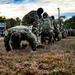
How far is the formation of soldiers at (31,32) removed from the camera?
1558cm

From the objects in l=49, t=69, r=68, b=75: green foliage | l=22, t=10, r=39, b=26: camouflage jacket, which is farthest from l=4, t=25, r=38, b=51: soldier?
l=49, t=69, r=68, b=75: green foliage

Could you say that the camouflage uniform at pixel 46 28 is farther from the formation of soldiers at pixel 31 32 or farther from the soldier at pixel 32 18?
the soldier at pixel 32 18

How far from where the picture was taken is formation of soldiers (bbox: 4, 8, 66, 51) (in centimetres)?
1558

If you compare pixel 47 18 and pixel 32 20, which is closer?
pixel 32 20

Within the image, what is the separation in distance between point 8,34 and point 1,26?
80968 mm

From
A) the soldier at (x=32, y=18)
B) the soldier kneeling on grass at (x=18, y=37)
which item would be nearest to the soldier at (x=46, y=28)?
the soldier at (x=32, y=18)

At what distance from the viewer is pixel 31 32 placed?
→ 632 inches

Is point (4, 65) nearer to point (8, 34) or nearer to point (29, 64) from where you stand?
point (29, 64)

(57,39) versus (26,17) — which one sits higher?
(26,17)

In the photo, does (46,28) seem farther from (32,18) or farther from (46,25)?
(32,18)

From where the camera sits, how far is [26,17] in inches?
755

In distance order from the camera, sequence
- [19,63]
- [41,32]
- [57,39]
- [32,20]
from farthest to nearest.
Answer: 1. [57,39]
2. [41,32]
3. [32,20]
4. [19,63]

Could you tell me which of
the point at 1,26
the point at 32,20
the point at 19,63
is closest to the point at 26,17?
the point at 32,20

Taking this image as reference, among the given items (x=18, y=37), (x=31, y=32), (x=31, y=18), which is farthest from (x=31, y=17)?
(x=18, y=37)
